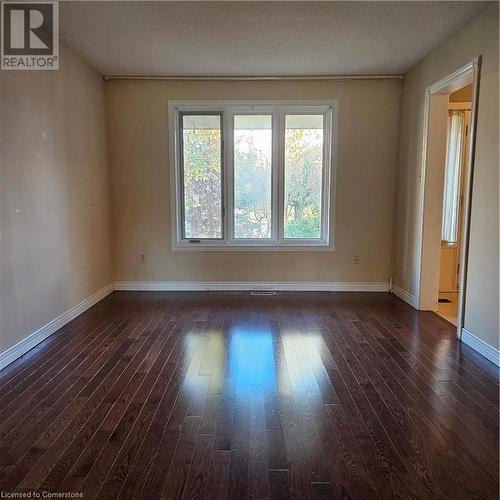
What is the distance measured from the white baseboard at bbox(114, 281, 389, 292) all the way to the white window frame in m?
0.47

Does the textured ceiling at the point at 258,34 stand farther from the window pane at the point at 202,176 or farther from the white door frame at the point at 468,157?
the window pane at the point at 202,176

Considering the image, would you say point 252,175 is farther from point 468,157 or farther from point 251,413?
point 251,413

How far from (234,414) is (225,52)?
340cm

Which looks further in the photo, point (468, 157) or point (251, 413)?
point (468, 157)

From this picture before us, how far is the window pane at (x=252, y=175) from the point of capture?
4773mm

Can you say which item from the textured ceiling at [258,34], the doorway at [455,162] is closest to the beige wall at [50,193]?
the textured ceiling at [258,34]

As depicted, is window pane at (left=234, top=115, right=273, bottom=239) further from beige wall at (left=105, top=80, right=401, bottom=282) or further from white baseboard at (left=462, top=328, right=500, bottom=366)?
white baseboard at (left=462, top=328, right=500, bottom=366)

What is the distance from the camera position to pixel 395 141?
4.68 m

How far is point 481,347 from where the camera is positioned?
9.53ft

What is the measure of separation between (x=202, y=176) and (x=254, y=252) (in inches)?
48.2

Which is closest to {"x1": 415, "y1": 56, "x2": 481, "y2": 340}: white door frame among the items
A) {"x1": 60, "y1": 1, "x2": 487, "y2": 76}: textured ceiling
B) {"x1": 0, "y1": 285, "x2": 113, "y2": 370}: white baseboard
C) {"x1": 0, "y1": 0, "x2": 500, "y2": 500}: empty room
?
{"x1": 0, "y1": 0, "x2": 500, "y2": 500}: empty room

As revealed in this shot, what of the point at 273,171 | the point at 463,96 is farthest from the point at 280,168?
the point at 463,96

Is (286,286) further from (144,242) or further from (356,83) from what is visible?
(356,83)

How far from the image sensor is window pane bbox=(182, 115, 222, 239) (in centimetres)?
478
